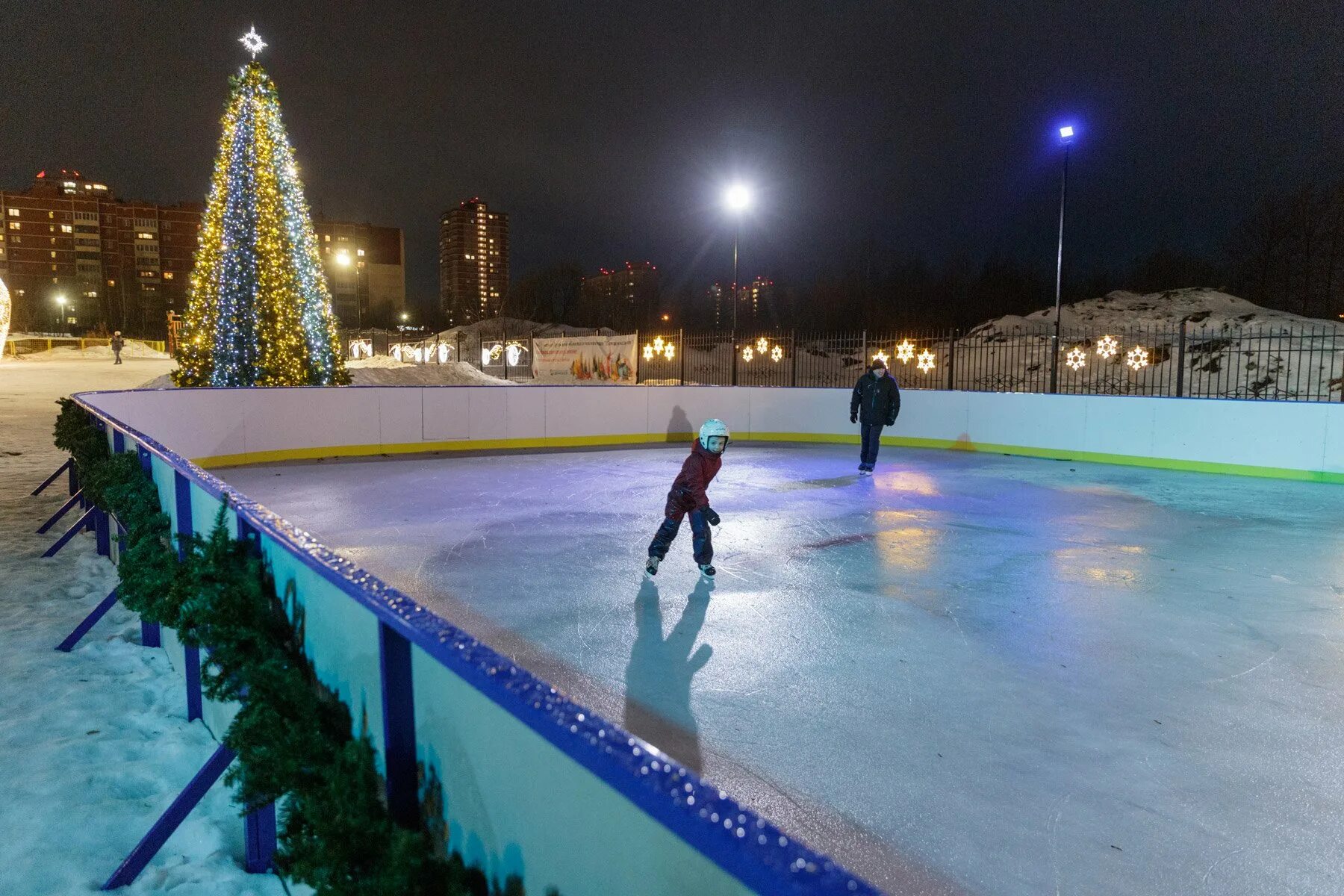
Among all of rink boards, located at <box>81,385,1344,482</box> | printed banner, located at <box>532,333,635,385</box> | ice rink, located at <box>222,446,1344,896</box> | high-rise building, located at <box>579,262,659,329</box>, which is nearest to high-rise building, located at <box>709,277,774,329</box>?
high-rise building, located at <box>579,262,659,329</box>

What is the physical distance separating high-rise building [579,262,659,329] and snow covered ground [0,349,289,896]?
202 ft

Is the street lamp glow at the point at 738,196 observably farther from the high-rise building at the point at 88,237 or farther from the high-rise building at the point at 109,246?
the high-rise building at the point at 88,237

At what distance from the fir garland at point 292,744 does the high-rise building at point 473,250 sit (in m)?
113

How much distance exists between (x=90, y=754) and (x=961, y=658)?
448 cm

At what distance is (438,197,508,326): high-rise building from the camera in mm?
120062

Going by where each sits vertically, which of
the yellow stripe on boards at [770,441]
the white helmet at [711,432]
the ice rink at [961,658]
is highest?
the white helmet at [711,432]

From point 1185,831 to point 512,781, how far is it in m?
2.74

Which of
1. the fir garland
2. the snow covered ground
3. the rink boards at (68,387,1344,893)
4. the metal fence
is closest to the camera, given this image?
the rink boards at (68,387,1344,893)

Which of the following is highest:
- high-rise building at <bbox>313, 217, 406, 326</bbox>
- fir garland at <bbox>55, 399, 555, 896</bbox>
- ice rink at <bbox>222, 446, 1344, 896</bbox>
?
high-rise building at <bbox>313, 217, 406, 326</bbox>

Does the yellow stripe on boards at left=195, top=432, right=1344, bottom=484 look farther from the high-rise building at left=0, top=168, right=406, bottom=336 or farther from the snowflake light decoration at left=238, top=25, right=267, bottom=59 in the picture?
the high-rise building at left=0, top=168, right=406, bottom=336

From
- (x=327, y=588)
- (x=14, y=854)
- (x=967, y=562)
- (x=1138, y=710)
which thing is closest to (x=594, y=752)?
(x=327, y=588)

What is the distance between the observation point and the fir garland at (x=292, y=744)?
174cm

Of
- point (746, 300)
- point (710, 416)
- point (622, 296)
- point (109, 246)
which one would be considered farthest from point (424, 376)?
point (109, 246)

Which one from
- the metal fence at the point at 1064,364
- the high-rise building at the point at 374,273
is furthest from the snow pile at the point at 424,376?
the high-rise building at the point at 374,273
